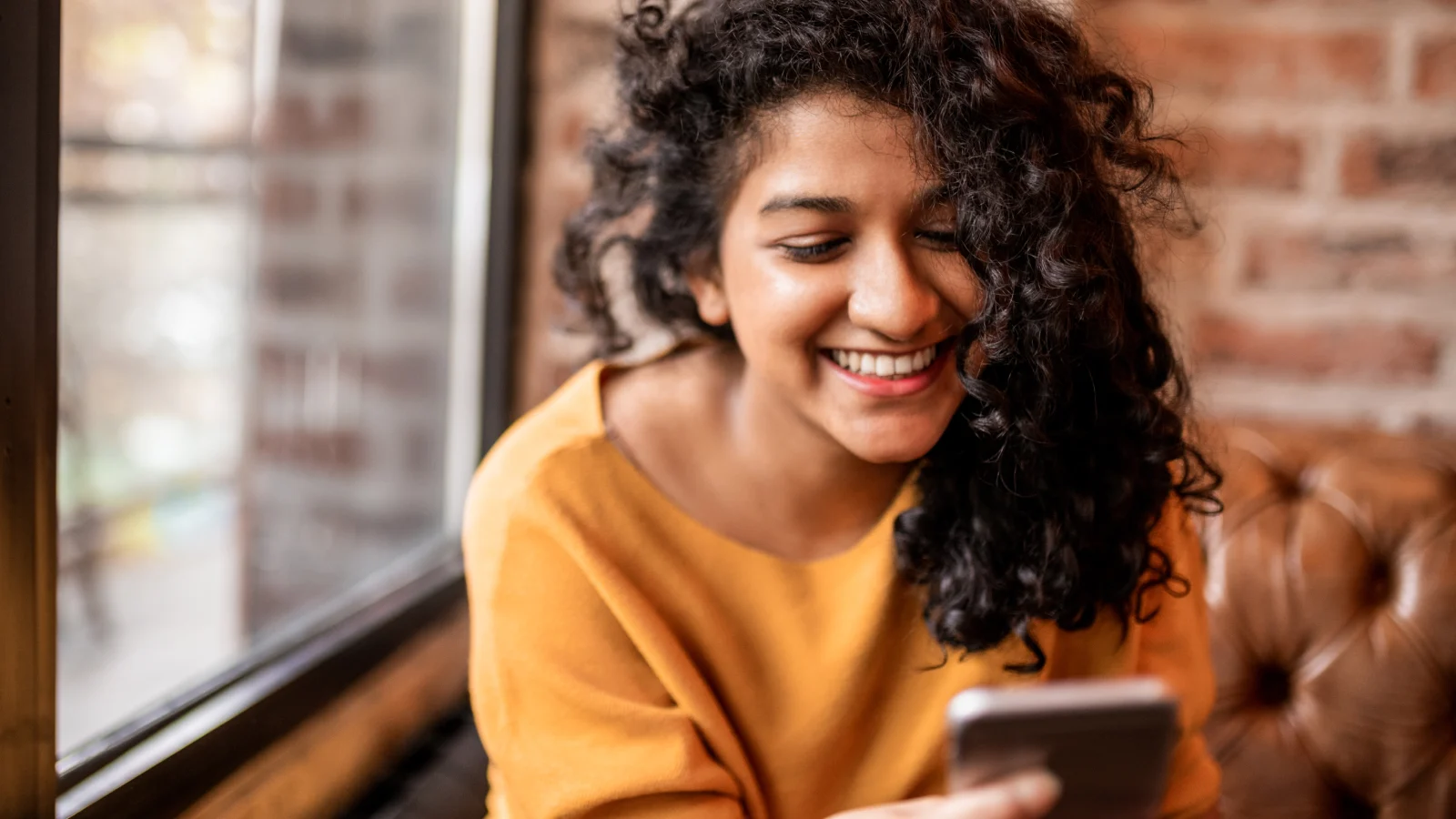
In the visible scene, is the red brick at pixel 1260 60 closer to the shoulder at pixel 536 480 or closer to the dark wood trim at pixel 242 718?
the shoulder at pixel 536 480

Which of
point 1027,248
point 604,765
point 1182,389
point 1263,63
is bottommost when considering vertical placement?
point 604,765

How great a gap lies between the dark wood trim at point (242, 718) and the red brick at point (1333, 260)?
41.4 inches

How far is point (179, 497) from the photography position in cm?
181

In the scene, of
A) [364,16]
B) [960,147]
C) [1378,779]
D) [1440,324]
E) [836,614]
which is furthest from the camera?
[364,16]

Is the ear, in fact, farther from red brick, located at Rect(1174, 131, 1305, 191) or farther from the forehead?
red brick, located at Rect(1174, 131, 1305, 191)

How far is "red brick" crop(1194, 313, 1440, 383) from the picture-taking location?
1.30 m

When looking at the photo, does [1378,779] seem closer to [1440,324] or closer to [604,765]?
[1440,324]

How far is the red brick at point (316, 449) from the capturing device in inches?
59.5

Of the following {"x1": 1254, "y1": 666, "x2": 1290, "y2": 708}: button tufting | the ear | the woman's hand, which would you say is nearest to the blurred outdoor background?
{"x1": 1254, "y1": 666, "x2": 1290, "y2": 708}: button tufting

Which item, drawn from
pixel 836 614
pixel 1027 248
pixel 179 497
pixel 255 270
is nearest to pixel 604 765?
pixel 836 614

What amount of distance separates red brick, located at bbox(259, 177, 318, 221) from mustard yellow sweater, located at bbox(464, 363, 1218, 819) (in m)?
0.68

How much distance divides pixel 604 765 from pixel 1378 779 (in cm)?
78

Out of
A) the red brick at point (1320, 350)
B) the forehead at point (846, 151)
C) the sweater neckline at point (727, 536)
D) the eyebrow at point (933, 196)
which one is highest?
the forehead at point (846, 151)

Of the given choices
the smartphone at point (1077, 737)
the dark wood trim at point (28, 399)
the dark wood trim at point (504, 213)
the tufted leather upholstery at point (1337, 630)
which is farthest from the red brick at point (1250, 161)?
the dark wood trim at point (28, 399)
